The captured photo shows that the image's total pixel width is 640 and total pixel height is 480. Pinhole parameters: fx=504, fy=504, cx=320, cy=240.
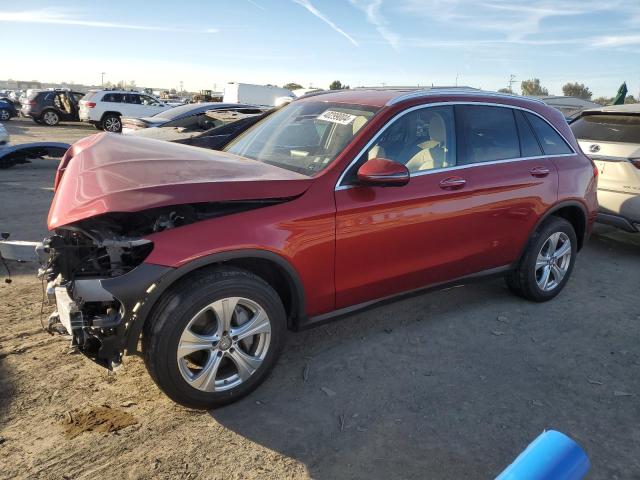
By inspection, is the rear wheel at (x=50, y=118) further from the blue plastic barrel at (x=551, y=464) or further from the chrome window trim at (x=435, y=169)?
the blue plastic barrel at (x=551, y=464)

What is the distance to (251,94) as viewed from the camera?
88.3 feet

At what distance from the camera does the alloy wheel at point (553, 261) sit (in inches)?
181

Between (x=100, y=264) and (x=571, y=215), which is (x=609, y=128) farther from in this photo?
(x=100, y=264)

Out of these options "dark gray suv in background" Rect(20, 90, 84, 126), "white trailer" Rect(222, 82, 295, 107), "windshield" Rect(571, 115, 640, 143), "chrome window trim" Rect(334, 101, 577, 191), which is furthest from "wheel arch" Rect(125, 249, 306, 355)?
"dark gray suv in background" Rect(20, 90, 84, 126)

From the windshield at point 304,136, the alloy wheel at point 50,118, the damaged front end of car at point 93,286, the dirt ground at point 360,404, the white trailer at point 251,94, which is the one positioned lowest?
the dirt ground at point 360,404

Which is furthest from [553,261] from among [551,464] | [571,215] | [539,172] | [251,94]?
[251,94]

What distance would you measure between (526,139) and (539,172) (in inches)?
12.2

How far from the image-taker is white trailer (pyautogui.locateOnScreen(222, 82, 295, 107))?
2664 centimetres

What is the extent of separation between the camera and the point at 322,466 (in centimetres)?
255

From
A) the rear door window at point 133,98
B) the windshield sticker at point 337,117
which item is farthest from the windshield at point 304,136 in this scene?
the rear door window at point 133,98

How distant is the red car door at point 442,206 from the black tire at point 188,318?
0.63 m

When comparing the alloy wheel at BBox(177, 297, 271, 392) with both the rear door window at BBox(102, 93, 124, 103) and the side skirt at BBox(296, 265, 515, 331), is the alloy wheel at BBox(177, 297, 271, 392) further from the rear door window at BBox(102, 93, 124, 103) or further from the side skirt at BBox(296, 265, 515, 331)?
the rear door window at BBox(102, 93, 124, 103)

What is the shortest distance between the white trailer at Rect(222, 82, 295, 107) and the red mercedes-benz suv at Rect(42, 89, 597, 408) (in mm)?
23289

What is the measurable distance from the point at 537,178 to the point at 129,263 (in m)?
3.37
